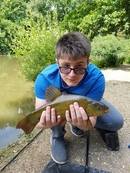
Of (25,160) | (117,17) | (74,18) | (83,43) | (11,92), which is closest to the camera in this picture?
(83,43)

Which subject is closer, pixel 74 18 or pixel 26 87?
pixel 26 87

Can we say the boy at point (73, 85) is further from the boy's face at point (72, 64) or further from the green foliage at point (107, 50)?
the green foliage at point (107, 50)

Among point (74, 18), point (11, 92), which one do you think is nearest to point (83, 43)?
point (11, 92)

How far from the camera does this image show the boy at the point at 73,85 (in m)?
1.93

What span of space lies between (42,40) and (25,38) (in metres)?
0.60

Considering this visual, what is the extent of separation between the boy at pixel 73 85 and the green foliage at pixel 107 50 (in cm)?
808

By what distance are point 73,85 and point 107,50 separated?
914 centimetres

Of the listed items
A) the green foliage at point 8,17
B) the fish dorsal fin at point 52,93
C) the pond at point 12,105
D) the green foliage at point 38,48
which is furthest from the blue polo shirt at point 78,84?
the green foliage at point 8,17

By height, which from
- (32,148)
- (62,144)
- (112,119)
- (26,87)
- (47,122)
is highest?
(47,122)

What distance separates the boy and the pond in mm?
1844

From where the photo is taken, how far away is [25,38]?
19.8ft

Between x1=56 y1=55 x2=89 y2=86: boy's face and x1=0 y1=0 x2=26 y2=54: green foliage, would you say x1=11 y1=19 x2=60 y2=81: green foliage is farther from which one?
x1=0 y1=0 x2=26 y2=54: green foliage

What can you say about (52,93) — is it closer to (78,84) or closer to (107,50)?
(78,84)

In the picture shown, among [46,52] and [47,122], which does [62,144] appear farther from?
[46,52]
